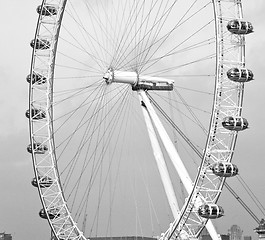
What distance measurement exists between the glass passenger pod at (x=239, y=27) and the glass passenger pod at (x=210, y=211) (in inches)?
361

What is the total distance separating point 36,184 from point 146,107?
10357 millimetres

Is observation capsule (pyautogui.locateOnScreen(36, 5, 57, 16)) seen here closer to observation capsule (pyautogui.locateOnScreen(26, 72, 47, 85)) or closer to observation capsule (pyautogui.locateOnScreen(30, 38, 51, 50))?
observation capsule (pyautogui.locateOnScreen(30, 38, 51, 50))

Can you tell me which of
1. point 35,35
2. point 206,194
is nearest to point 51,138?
point 35,35

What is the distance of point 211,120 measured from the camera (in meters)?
45.5

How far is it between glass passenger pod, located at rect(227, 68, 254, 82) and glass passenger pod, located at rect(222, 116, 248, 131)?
2.03 meters

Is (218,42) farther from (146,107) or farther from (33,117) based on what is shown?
(33,117)

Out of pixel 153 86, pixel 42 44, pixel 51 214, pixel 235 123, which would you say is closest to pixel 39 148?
pixel 51 214

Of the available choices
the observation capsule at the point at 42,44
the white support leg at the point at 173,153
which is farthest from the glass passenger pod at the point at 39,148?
the white support leg at the point at 173,153

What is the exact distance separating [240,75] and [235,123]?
2.52 meters

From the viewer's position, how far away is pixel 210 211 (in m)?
44.6

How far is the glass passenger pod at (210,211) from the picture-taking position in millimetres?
44562

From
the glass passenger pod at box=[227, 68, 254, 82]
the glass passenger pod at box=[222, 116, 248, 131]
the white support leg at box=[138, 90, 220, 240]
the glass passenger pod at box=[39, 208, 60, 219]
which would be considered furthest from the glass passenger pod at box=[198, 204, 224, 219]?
the glass passenger pod at box=[39, 208, 60, 219]

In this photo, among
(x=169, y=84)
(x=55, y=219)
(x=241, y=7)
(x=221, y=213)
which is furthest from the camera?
(x=55, y=219)

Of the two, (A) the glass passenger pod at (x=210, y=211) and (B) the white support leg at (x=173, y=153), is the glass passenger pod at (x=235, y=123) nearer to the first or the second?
(A) the glass passenger pod at (x=210, y=211)
